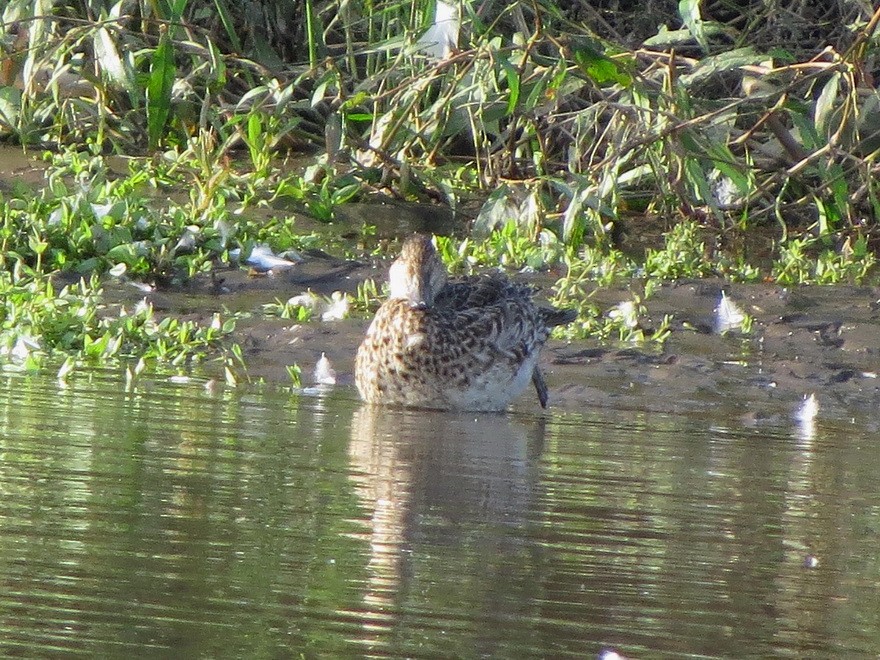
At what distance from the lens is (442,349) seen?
6730mm

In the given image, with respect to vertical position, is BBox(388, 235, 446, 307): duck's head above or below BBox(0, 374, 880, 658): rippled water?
above

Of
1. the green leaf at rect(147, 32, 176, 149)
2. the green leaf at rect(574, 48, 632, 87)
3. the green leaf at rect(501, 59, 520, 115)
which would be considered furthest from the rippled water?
the green leaf at rect(147, 32, 176, 149)

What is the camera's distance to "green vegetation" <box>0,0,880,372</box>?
869 centimetres

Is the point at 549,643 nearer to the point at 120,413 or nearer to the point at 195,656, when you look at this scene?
the point at 195,656

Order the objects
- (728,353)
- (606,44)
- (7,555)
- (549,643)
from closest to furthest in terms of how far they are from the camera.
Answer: (549,643) → (7,555) → (728,353) → (606,44)

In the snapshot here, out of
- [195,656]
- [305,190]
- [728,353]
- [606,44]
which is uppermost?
[606,44]

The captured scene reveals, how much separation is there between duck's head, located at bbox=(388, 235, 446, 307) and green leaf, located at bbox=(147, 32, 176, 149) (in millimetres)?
3010

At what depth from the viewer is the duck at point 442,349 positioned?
6656mm

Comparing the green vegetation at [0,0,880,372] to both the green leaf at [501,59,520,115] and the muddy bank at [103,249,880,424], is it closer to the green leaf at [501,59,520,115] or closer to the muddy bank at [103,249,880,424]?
the green leaf at [501,59,520,115]

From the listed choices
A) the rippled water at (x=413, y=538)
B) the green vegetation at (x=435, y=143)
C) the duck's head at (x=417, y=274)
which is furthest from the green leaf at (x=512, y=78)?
the rippled water at (x=413, y=538)

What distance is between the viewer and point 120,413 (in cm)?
561

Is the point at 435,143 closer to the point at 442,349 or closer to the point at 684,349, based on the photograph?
the point at 684,349

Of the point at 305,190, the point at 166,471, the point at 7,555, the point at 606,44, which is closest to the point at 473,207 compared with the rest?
the point at 305,190

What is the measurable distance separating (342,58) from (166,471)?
→ 6.66 m
